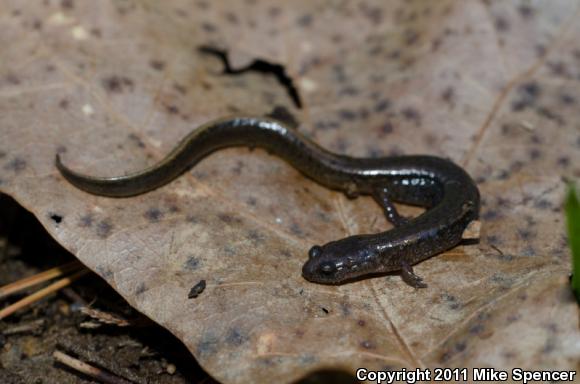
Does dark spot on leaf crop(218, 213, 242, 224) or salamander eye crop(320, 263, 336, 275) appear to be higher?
salamander eye crop(320, 263, 336, 275)

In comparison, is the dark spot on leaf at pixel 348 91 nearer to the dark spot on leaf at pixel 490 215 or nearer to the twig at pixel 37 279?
the dark spot on leaf at pixel 490 215

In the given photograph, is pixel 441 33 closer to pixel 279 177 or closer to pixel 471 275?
pixel 279 177

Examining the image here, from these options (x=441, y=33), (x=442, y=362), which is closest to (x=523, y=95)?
(x=441, y=33)

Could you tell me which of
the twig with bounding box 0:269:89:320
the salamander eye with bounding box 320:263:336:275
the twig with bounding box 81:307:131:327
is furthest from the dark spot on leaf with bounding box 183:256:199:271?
the twig with bounding box 0:269:89:320

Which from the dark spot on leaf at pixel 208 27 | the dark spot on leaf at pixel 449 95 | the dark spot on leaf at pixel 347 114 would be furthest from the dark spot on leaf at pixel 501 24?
the dark spot on leaf at pixel 208 27

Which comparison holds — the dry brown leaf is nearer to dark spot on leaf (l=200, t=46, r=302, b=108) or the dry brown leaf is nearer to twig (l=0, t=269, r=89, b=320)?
dark spot on leaf (l=200, t=46, r=302, b=108)
